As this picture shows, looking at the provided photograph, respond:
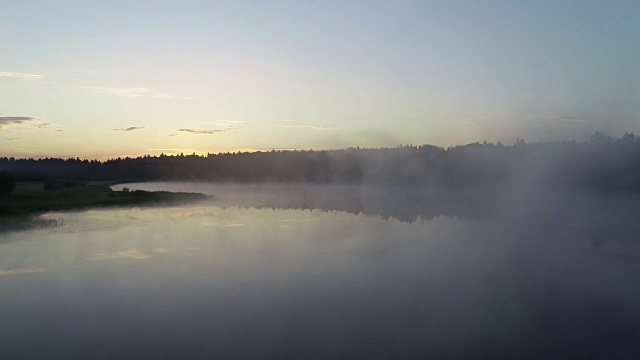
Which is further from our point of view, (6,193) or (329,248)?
(6,193)

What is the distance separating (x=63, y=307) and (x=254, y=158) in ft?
257

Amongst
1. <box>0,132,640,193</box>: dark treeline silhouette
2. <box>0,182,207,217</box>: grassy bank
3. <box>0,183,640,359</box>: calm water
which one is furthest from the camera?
<box>0,132,640,193</box>: dark treeline silhouette

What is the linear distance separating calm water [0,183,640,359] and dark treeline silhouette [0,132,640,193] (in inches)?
662

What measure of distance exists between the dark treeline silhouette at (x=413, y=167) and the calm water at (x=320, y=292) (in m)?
16.8

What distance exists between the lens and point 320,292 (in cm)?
964

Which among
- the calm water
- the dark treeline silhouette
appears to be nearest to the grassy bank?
the calm water

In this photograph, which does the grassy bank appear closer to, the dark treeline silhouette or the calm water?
the calm water

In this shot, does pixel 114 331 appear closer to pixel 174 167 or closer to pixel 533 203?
pixel 533 203

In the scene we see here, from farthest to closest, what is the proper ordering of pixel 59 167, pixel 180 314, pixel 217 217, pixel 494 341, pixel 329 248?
pixel 59 167 < pixel 217 217 < pixel 329 248 < pixel 180 314 < pixel 494 341

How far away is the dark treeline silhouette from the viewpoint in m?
34.1

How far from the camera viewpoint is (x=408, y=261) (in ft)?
42.0

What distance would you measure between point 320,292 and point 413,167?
44.0m

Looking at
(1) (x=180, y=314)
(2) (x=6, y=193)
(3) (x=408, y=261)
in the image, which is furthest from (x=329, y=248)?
(2) (x=6, y=193)

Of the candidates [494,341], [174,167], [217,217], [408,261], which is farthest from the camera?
[174,167]
